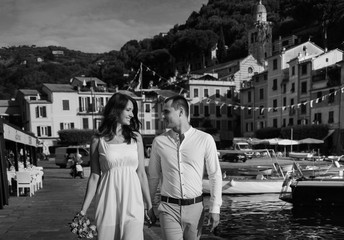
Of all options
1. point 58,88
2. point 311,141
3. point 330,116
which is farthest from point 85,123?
point 330,116

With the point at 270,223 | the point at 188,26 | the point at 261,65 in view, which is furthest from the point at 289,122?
the point at 188,26

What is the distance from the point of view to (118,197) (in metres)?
4.02

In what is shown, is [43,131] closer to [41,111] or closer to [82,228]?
[41,111]

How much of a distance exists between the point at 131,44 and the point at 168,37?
26471 mm

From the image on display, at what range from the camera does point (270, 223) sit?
14.1 m

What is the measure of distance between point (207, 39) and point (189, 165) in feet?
323

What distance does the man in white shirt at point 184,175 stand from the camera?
14.0 ft

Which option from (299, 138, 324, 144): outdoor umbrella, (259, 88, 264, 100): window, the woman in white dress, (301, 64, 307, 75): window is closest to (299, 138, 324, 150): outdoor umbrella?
(299, 138, 324, 144): outdoor umbrella

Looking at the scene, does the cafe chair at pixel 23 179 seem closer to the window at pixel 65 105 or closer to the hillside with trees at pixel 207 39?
the window at pixel 65 105

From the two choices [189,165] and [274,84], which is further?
[274,84]

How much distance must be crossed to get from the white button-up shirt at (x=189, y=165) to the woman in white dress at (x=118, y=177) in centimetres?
29

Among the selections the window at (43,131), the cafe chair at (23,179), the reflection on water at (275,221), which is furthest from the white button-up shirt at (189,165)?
the window at (43,131)

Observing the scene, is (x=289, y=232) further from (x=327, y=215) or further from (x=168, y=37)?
(x=168, y=37)

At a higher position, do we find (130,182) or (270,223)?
(130,182)
